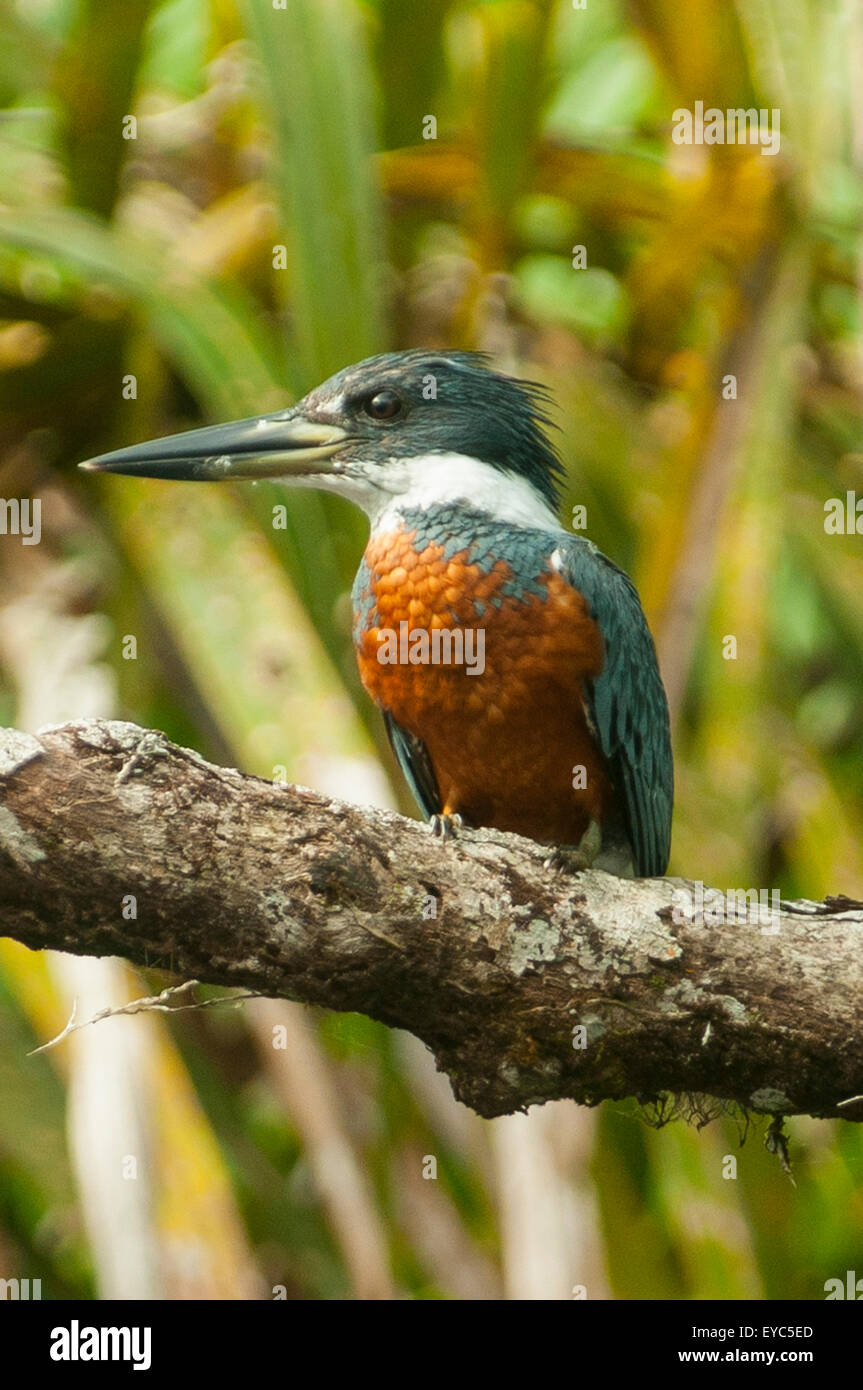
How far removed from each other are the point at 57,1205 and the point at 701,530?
9.54 feet

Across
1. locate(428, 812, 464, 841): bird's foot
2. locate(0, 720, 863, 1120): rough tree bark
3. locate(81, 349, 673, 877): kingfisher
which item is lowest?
locate(0, 720, 863, 1120): rough tree bark

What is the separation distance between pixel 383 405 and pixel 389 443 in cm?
10

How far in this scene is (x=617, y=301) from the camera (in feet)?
20.5

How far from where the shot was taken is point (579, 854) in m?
2.93

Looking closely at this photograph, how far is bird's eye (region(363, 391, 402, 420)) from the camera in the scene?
3.51 meters

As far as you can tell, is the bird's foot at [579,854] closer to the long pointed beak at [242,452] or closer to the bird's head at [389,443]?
the bird's head at [389,443]

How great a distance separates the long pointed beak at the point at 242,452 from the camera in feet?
11.0

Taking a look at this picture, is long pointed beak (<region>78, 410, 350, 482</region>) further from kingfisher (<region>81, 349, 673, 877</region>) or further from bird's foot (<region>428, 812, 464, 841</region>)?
bird's foot (<region>428, 812, 464, 841</region>)

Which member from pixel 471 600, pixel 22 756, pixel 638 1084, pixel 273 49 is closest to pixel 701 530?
pixel 471 600

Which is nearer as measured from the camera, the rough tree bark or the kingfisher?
the rough tree bark

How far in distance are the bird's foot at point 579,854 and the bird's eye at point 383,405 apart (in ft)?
3.70

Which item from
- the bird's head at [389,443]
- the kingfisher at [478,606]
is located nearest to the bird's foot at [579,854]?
the kingfisher at [478,606]

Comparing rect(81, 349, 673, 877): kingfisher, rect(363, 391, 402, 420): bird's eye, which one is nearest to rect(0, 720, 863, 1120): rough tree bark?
rect(81, 349, 673, 877): kingfisher

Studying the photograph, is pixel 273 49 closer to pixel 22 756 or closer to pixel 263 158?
pixel 263 158
